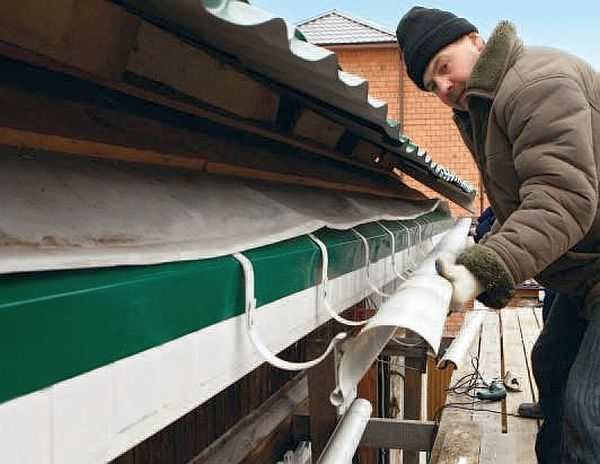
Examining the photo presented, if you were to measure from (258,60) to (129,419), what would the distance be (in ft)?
3.39

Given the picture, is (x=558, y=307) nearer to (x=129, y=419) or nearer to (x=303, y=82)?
(x=303, y=82)

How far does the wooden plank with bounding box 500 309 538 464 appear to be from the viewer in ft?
11.3

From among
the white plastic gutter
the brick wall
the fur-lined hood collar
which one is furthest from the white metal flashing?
the brick wall

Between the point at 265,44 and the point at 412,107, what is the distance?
40.2 feet

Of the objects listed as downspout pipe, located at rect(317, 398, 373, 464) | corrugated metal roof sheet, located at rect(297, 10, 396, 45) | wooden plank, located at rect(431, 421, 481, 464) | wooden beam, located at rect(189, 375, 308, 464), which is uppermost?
corrugated metal roof sheet, located at rect(297, 10, 396, 45)

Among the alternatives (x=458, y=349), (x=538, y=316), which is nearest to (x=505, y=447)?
(x=458, y=349)

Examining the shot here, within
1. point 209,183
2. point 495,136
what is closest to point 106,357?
point 209,183

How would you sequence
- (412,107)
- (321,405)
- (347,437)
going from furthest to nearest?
(412,107), (321,405), (347,437)

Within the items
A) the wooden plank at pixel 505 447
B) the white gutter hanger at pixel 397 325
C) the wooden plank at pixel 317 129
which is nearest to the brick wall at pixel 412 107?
the wooden plank at pixel 505 447

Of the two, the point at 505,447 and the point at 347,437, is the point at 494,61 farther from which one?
the point at 505,447

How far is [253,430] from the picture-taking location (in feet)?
11.5

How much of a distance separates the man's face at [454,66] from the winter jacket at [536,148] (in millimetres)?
117

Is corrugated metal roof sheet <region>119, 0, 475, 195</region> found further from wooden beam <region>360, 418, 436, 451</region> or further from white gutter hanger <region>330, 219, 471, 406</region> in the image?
wooden beam <region>360, 418, 436, 451</region>

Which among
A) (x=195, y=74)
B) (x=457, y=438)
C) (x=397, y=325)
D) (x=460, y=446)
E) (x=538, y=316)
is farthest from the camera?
(x=538, y=316)
